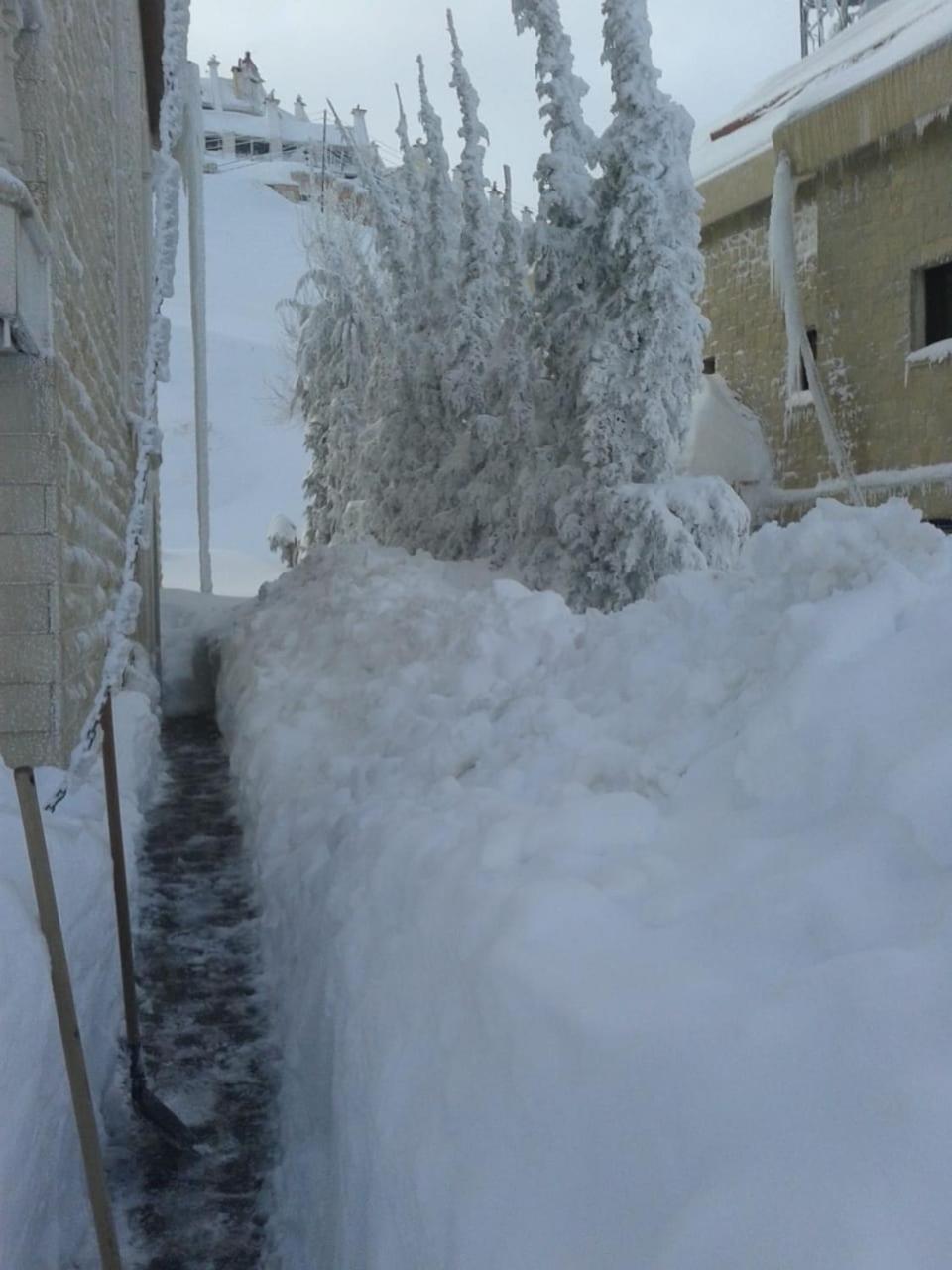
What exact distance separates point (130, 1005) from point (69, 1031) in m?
1.21

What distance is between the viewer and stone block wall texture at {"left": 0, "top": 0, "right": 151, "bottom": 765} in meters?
3.98

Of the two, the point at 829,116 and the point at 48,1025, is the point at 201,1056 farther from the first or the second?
the point at 829,116

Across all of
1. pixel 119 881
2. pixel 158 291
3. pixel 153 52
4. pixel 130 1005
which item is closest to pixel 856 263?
pixel 153 52

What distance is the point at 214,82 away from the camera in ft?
236

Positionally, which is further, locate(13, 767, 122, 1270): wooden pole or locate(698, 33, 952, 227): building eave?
locate(698, 33, 952, 227): building eave

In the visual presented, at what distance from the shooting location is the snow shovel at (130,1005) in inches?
138

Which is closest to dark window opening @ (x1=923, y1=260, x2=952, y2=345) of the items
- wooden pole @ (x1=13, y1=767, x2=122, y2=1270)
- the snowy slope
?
Answer: wooden pole @ (x1=13, y1=767, x2=122, y2=1270)

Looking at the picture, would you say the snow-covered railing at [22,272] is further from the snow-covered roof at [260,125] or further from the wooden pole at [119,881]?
the snow-covered roof at [260,125]

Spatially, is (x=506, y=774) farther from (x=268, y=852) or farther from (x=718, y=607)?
(x=268, y=852)

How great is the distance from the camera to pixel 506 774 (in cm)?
348

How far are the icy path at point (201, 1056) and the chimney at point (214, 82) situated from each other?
75951mm

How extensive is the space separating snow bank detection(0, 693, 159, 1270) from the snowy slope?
21.5 metres

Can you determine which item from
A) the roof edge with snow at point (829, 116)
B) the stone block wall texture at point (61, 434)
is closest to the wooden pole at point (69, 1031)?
the stone block wall texture at point (61, 434)

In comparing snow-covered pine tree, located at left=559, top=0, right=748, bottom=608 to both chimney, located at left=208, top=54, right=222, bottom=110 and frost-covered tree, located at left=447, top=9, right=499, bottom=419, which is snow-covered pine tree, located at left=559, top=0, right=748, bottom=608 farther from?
chimney, located at left=208, top=54, right=222, bottom=110
